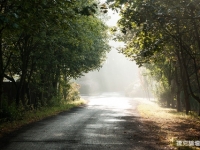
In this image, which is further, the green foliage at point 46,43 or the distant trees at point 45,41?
the green foliage at point 46,43

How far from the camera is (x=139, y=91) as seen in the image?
80.9m

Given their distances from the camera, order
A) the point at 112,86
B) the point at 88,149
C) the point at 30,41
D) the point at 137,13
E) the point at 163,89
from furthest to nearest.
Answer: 1. the point at 112,86
2. the point at 163,89
3. the point at 30,41
4. the point at 137,13
5. the point at 88,149

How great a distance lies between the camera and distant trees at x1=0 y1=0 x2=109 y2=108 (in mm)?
9719

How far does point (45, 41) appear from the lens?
17922mm

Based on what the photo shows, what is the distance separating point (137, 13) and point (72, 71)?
17.0m

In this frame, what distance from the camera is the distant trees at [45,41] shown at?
9.72 metres

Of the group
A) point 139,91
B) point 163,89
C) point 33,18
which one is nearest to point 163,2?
point 33,18

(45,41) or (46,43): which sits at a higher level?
(46,43)

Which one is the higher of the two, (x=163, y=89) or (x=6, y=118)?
(x=163, y=89)

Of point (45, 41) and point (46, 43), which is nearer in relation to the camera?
point (45, 41)

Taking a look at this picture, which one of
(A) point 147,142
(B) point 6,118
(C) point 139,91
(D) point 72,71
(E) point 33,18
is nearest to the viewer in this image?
(A) point 147,142

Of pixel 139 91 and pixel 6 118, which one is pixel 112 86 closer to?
pixel 139 91

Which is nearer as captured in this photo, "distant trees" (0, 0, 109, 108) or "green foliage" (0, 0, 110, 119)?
"distant trees" (0, 0, 109, 108)

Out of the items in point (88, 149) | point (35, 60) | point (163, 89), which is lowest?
point (88, 149)
